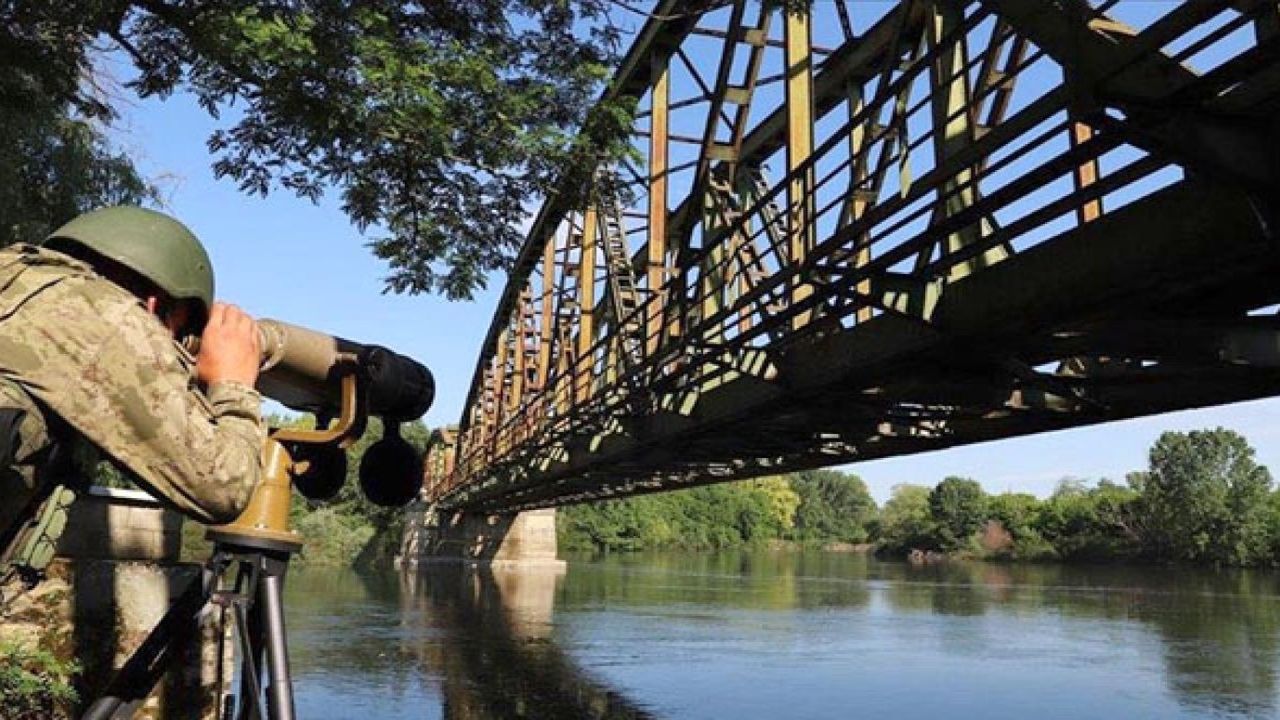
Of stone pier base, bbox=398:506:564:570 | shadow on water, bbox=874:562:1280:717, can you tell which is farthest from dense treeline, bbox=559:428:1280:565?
stone pier base, bbox=398:506:564:570

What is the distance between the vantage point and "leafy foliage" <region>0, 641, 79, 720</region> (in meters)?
3.33

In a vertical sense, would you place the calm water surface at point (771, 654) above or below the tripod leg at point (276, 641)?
below

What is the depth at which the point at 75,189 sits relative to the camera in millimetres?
13664

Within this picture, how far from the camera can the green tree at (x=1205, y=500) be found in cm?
7150

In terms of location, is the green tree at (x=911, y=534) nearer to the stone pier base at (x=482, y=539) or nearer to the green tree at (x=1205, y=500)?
the green tree at (x=1205, y=500)

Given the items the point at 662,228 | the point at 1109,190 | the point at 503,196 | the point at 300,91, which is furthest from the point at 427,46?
the point at 662,228

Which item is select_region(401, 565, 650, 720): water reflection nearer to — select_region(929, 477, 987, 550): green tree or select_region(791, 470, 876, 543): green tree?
select_region(929, 477, 987, 550): green tree

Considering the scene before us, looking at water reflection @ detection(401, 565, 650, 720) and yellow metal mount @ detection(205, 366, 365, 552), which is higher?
yellow metal mount @ detection(205, 366, 365, 552)

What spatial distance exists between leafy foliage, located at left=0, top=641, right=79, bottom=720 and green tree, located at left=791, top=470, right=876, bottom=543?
428ft

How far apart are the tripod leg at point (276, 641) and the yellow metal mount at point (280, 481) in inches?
2.1

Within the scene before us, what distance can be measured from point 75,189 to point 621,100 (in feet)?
30.4

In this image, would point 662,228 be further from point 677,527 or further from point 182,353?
point 677,527

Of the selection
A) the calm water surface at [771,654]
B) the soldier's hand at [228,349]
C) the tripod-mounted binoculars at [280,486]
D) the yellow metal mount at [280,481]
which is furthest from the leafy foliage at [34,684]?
the calm water surface at [771,654]

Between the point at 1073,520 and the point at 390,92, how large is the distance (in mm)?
85313
